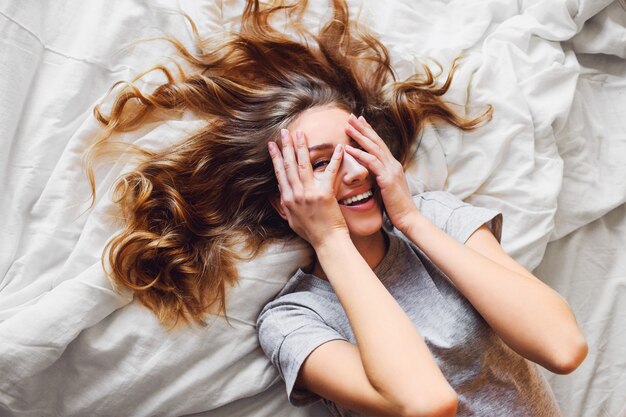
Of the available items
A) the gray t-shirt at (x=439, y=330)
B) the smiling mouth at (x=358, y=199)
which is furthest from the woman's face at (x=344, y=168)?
the gray t-shirt at (x=439, y=330)

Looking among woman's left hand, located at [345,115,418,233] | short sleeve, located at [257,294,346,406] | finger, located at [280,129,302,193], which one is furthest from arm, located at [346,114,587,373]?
short sleeve, located at [257,294,346,406]

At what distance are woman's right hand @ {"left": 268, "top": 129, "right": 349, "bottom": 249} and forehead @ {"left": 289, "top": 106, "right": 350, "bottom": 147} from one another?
21 mm

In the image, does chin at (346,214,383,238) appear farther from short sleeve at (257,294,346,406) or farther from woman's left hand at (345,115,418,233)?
short sleeve at (257,294,346,406)

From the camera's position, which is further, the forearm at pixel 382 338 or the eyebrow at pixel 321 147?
the eyebrow at pixel 321 147

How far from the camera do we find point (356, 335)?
107cm

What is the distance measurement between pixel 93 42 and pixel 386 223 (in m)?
0.72

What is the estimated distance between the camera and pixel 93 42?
1288 millimetres

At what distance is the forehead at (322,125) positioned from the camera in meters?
1.16

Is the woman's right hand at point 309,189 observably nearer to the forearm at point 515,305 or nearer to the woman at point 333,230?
the woman at point 333,230

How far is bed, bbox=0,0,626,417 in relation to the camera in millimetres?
1185

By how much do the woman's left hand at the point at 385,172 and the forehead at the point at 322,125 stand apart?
17mm

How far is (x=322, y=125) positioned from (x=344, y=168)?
0.09 metres

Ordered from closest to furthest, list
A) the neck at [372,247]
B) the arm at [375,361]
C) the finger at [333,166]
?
the arm at [375,361], the finger at [333,166], the neck at [372,247]

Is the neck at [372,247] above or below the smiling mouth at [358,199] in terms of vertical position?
below
